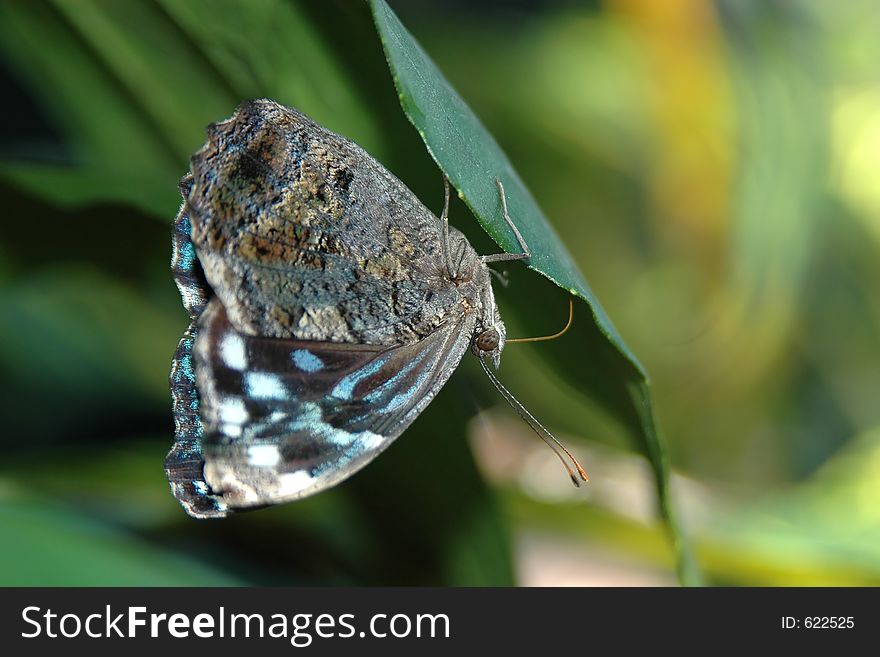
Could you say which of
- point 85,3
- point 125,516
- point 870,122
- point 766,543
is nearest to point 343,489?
point 125,516

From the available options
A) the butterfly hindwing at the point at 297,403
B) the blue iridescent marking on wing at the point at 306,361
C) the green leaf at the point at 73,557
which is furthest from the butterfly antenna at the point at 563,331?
the green leaf at the point at 73,557

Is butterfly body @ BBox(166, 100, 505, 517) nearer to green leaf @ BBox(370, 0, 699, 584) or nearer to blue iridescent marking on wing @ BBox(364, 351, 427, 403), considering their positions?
blue iridescent marking on wing @ BBox(364, 351, 427, 403)

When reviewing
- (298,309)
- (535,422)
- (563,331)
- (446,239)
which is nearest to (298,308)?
(298,309)

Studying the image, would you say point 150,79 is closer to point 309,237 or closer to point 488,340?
point 309,237

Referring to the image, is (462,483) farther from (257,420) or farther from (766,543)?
(766,543)

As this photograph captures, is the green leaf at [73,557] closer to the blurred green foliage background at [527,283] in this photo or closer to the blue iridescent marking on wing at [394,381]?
the blurred green foliage background at [527,283]

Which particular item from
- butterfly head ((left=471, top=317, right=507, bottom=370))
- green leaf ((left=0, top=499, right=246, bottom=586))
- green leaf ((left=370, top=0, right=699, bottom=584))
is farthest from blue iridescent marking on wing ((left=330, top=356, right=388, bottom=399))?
green leaf ((left=0, top=499, right=246, bottom=586))
